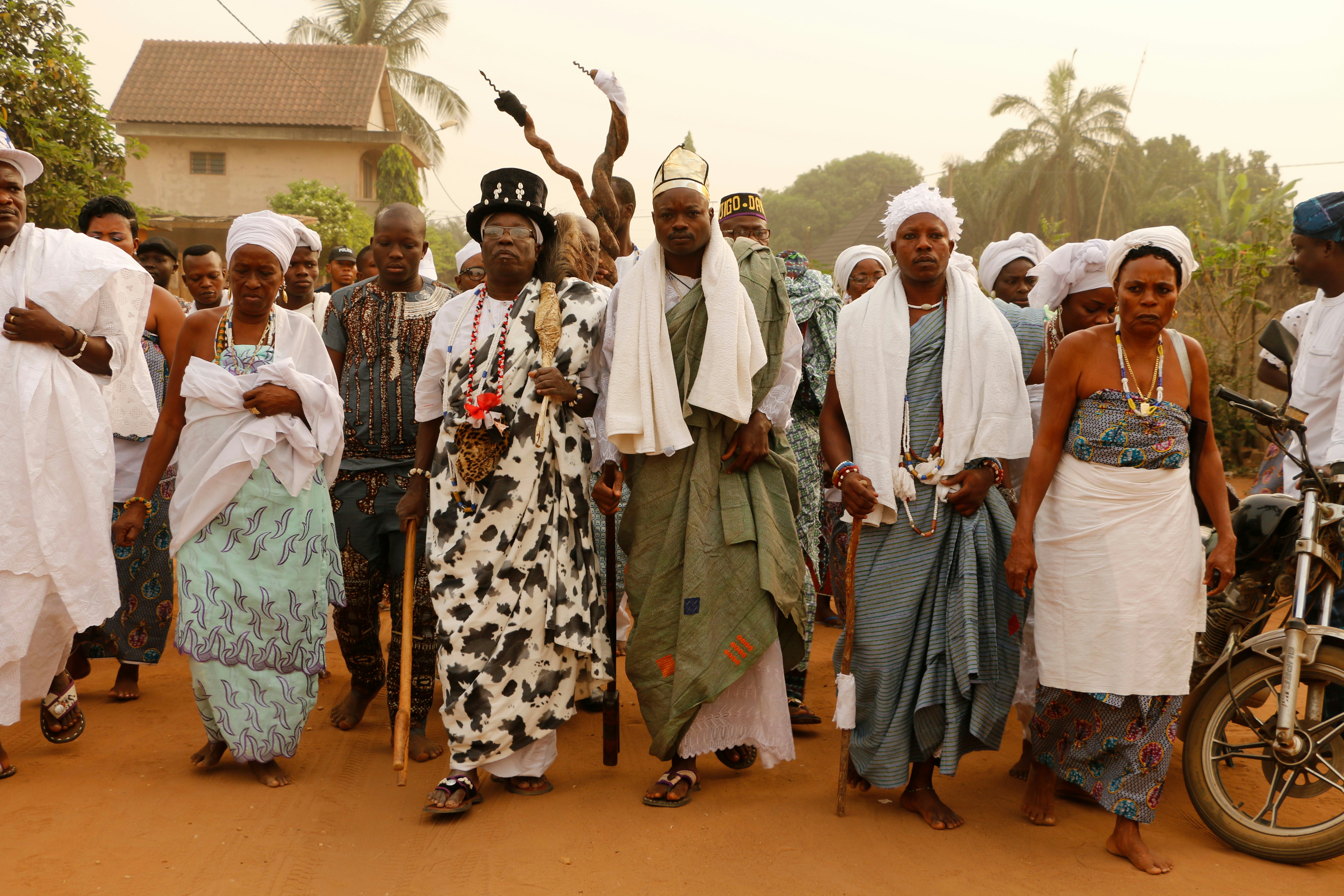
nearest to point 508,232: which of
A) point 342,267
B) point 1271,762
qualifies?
point 1271,762

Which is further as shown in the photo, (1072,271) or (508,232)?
(1072,271)

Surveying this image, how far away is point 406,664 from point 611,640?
33.8 inches

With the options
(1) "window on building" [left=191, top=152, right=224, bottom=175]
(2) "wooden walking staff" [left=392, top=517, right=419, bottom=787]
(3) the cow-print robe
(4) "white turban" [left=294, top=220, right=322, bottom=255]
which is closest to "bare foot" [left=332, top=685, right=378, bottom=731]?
(2) "wooden walking staff" [left=392, top=517, right=419, bottom=787]

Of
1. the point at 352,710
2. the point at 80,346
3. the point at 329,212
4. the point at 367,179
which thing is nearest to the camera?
the point at 80,346

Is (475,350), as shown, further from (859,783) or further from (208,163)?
(208,163)

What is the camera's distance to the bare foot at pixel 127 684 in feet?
18.3

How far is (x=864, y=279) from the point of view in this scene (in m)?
6.89

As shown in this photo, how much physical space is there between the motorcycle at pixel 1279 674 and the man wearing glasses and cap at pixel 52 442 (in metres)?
4.74

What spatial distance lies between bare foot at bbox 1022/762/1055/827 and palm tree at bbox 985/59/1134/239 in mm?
35167

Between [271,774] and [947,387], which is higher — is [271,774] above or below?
below

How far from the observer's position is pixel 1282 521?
408 cm

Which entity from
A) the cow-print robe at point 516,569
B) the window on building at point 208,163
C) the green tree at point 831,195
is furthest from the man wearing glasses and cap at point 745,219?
the green tree at point 831,195

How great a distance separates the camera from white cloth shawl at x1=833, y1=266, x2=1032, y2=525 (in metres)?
3.92

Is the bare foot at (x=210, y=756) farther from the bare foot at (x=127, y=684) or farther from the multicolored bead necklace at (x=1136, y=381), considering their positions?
the multicolored bead necklace at (x=1136, y=381)
